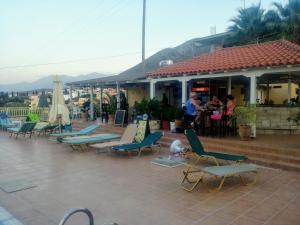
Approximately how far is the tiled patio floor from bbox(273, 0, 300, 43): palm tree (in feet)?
44.2

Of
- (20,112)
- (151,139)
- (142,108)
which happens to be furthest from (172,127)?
(20,112)

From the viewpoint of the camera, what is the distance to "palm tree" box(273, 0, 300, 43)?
17.1 meters

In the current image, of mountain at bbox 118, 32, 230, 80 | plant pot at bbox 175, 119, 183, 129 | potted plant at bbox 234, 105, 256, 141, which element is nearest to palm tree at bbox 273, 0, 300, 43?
mountain at bbox 118, 32, 230, 80

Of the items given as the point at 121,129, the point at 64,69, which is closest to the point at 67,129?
the point at 121,129

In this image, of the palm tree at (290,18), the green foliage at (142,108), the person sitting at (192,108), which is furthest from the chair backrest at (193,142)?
the palm tree at (290,18)

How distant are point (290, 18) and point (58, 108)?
50.8 ft

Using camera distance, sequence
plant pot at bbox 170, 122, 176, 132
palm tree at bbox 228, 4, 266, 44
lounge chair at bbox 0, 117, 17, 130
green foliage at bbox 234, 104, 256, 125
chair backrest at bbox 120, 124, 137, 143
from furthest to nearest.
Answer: palm tree at bbox 228, 4, 266, 44 < lounge chair at bbox 0, 117, 17, 130 < plant pot at bbox 170, 122, 176, 132 < chair backrest at bbox 120, 124, 137, 143 < green foliage at bbox 234, 104, 256, 125

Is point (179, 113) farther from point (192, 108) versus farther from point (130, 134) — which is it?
point (130, 134)

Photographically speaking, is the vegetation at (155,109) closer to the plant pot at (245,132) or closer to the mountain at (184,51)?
the plant pot at (245,132)

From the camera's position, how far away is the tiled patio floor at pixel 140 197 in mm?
4148

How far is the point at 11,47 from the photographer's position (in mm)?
21359

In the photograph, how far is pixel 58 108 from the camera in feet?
40.1

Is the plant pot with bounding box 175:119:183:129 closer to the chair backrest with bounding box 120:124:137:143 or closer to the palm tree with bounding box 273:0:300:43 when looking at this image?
the chair backrest with bounding box 120:124:137:143

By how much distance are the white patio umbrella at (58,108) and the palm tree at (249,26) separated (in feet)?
43.4
